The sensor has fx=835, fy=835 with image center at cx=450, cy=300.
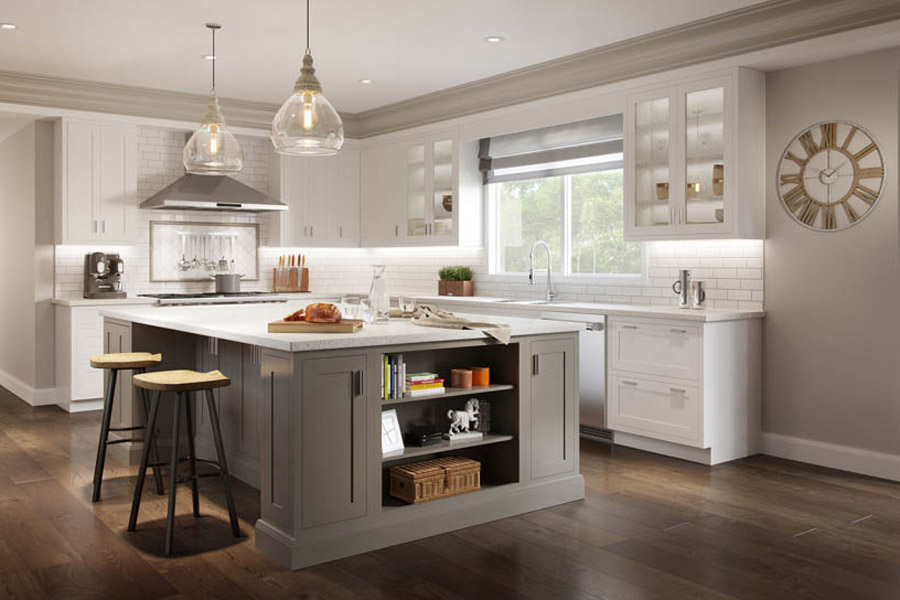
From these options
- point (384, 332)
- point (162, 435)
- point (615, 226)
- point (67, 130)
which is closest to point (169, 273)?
point (67, 130)

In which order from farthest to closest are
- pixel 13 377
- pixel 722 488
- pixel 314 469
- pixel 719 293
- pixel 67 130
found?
pixel 13 377, pixel 67 130, pixel 719 293, pixel 722 488, pixel 314 469

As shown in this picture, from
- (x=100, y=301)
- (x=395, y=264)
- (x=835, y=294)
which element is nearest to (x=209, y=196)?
(x=100, y=301)

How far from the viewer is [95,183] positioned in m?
7.03

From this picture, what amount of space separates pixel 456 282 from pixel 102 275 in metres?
3.04

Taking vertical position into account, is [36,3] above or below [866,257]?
above

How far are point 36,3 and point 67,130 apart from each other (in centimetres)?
217

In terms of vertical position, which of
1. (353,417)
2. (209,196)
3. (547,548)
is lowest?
(547,548)

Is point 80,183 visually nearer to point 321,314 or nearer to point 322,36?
point 322,36

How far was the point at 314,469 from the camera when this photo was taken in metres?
3.37

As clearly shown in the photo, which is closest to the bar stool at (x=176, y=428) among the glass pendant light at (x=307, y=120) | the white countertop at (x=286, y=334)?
the white countertop at (x=286, y=334)

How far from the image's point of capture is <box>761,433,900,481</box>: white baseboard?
4.72 metres

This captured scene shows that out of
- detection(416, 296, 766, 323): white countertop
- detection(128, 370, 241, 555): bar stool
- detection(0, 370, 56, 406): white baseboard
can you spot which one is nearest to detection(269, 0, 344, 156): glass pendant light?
detection(128, 370, 241, 555): bar stool

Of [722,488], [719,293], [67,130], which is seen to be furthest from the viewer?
[67,130]

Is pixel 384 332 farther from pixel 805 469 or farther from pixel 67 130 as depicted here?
pixel 67 130
